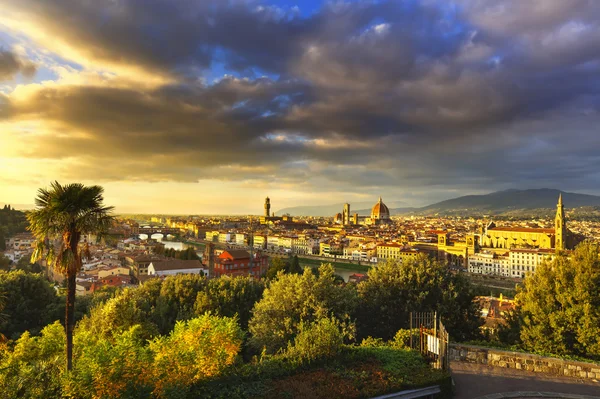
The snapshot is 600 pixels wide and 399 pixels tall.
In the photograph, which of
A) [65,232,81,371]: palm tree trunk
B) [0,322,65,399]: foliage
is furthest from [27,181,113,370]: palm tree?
[0,322,65,399]: foliage

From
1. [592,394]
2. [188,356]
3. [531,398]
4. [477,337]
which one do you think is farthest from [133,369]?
[477,337]

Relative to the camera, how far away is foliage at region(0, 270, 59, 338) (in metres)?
13.9

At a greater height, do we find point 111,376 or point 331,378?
point 111,376

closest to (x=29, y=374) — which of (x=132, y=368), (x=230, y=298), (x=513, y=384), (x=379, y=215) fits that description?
(x=132, y=368)

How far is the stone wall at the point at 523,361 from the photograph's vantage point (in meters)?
7.60

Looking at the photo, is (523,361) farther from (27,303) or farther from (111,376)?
(27,303)

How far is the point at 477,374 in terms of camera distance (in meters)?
7.65

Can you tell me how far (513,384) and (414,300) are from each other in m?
4.98

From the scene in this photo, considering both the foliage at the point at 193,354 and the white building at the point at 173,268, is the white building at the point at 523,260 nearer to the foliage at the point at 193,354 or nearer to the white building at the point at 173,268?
the white building at the point at 173,268

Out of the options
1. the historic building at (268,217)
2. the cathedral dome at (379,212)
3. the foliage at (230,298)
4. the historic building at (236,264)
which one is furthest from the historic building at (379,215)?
→ the foliage at (230,298)

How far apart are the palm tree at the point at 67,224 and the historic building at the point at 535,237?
Result: 70504 millimetres

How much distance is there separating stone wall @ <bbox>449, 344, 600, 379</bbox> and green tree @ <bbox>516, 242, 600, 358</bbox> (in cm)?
122

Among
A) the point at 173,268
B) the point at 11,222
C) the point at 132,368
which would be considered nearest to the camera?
the point at 132,368

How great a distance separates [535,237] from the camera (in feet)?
252
